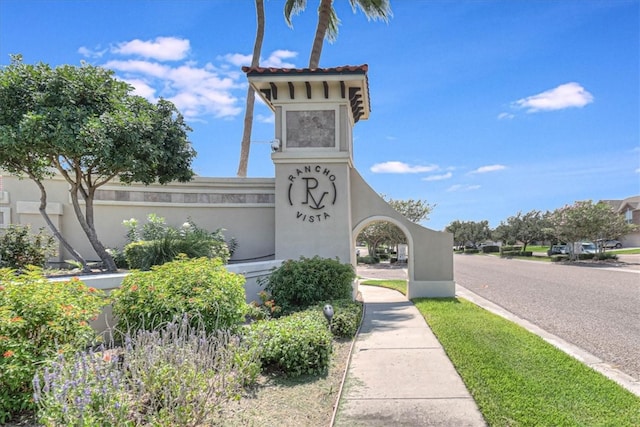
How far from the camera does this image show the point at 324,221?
1238cm

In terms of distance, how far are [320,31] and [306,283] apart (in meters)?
14.0

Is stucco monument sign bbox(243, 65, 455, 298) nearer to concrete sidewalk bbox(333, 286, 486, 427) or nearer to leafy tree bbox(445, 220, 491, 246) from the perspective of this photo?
concrete sidewalk bbox(333, 286, 486, 427)

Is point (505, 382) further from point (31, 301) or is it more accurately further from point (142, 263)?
point (142, 263)

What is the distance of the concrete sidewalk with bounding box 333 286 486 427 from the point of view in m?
4.24

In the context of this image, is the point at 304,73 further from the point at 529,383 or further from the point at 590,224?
the point at 590,224

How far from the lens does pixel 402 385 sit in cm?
519

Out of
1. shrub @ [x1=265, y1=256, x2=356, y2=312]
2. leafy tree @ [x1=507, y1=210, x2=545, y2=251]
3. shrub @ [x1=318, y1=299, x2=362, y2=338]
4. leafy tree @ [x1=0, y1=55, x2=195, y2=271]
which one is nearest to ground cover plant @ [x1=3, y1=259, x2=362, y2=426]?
shrub @ [x1=318, y1=299, x2=362, y2=338]

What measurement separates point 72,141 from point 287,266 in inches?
199

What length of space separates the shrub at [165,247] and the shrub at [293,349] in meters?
4.50

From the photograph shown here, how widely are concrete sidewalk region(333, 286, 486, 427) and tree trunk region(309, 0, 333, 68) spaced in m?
13.9

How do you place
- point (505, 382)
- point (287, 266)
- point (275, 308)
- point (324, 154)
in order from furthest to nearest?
point (324, 154), point (287, 266), point (275, 308), point (505, 382)

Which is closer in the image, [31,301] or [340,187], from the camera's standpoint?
[31,301]

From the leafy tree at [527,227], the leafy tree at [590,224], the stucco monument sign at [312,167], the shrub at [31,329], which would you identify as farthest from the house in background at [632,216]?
the shrub at [31,329]

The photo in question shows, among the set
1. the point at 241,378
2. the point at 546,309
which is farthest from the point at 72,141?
the point at 546,309
